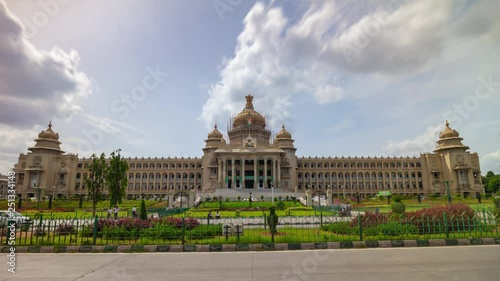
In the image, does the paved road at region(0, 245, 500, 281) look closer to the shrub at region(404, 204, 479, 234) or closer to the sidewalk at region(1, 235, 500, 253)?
the sidewalk at region(1, 235, 500, 253)

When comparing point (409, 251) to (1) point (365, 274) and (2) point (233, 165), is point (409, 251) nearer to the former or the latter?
(1) point (365, 274)

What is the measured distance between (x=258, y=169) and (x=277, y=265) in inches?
2429

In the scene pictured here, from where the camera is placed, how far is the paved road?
8531 millimetres

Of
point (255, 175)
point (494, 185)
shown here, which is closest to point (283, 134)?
point (255, 175)

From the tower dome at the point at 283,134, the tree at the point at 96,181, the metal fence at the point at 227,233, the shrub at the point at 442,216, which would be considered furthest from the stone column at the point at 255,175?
the metal fence at the point at 227,233

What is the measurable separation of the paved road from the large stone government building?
5467 centimetres

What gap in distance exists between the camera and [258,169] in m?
71.7

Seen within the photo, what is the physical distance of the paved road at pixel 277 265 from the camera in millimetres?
8531

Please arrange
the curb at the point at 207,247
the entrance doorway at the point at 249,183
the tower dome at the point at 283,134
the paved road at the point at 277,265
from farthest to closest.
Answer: the tower dome at the point at 283,134 < the entrance doorway at the point at 249,183 < the curb at the point at 207,247 < the paved road at the point at 277,265

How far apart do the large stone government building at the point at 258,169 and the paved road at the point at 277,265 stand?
54.7 m

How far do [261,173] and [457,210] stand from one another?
182 ft

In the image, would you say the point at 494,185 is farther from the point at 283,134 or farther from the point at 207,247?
the point at 207,247

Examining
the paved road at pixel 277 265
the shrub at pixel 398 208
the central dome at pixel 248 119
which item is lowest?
the paved road at pixel 277 265

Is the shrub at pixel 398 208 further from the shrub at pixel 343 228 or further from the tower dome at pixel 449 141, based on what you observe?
the tower dome at pixel 449 141
